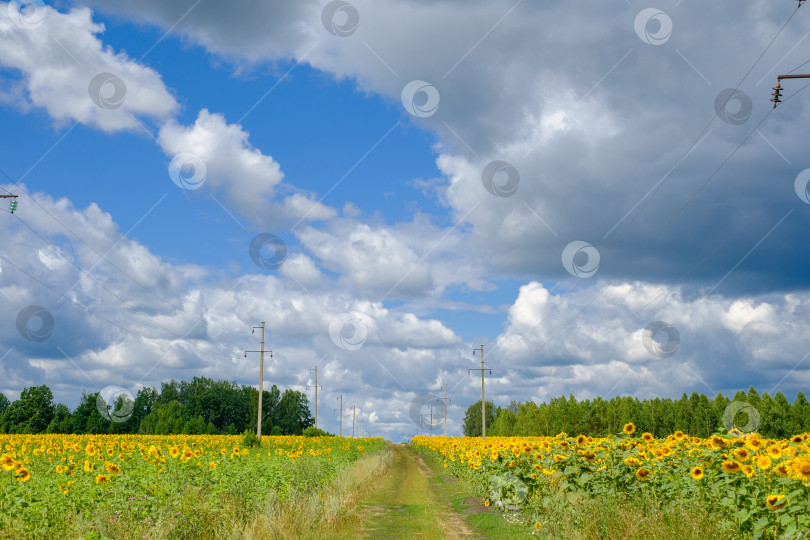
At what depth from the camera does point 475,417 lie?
150000mm

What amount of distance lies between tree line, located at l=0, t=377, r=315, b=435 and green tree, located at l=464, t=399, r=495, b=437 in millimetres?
48465

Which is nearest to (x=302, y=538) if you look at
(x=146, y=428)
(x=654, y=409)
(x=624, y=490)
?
(x=624, y=490)

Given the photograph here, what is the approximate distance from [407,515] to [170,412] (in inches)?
3244

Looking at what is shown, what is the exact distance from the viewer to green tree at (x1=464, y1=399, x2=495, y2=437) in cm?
14862

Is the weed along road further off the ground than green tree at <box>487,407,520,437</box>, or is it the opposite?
green tree at <box>487,407,520,437</box>

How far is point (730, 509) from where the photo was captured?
7.79 meters

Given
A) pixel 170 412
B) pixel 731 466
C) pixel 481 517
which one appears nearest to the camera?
pixel 731 466

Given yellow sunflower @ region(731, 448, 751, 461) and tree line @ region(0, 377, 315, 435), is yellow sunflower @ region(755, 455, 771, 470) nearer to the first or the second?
yellow sunflower @ region(731, 448, 751, 461)

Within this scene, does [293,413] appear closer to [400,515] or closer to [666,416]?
[666,416]

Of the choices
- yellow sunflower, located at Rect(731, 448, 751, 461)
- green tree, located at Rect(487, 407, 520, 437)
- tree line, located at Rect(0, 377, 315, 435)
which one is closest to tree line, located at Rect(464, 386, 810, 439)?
green tree, located at Rect(487, 407, 520, 437)

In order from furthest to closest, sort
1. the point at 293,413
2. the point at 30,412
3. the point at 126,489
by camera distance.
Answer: the point at 293,413
the point at 30,412
the point at 126,489

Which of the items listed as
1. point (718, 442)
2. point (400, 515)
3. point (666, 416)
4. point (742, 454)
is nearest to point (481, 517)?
point (400, 515)

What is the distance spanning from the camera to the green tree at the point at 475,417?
14862cm

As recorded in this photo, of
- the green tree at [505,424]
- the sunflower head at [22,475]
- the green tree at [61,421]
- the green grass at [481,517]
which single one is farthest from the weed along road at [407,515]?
the green tree at [505,424]
